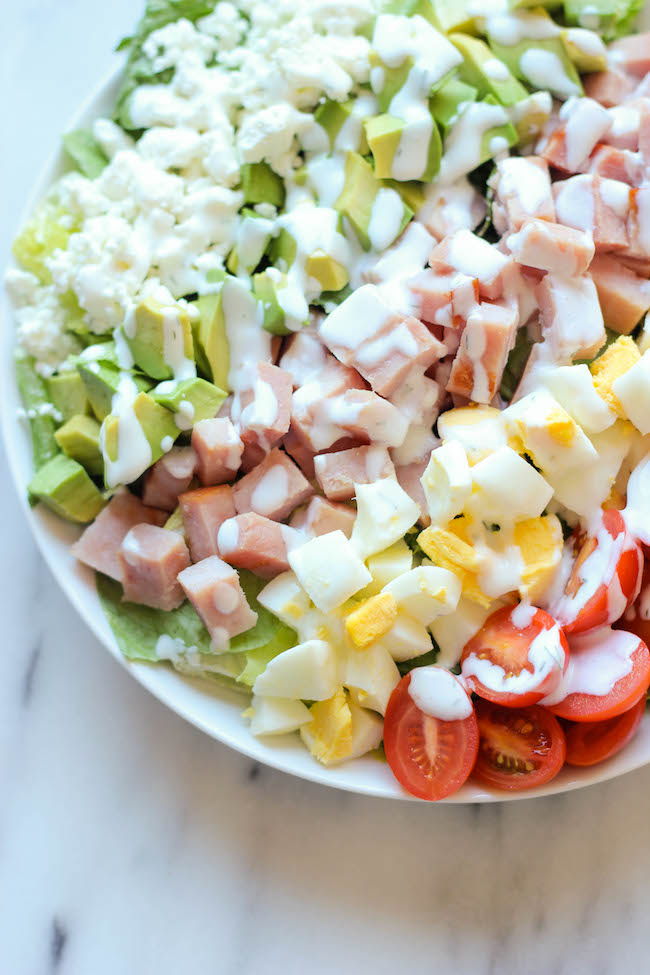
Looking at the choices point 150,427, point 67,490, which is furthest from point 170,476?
point 67,490

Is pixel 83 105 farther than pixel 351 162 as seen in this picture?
Yes

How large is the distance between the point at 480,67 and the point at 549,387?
30.1 inches

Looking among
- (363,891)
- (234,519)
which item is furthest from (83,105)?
(363,891)

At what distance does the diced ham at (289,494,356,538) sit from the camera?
6.84 feet

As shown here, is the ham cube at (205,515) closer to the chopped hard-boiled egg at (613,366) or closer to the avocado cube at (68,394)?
the avocado cube at (68,394)

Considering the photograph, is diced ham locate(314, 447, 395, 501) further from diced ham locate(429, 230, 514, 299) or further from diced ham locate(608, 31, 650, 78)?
diced ham locate(608, 31, 650, 78)

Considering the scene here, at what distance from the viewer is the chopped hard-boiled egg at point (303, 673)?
1994 mm

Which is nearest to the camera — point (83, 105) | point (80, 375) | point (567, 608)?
point (567, 608)

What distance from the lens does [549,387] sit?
2.05 meters

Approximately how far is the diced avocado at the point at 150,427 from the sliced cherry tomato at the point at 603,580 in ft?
2.87

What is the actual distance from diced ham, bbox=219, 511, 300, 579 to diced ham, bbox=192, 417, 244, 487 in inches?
4.4

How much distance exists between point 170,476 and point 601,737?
1040mm

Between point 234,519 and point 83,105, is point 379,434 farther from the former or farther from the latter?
point 83,105

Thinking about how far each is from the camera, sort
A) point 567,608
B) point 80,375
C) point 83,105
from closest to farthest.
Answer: point 567,608, point 80,375, point 83,105
